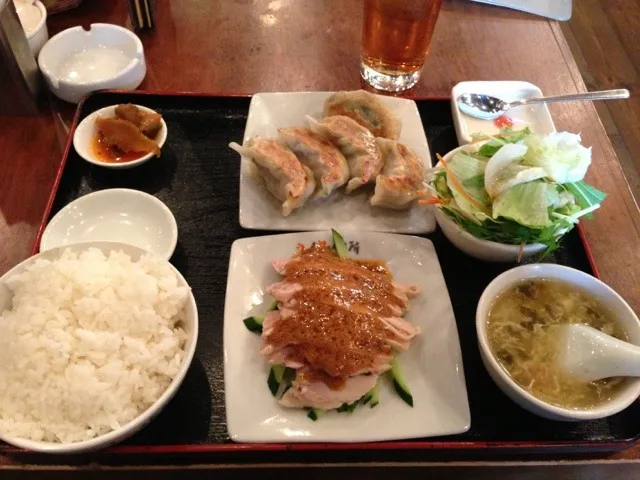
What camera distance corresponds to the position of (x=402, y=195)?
71.4 inches

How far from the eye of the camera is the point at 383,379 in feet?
4.96

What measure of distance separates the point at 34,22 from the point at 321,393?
2.03 meters

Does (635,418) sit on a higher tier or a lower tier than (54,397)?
lower

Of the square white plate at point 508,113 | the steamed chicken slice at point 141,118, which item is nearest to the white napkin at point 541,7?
the square white plate at point 508,113

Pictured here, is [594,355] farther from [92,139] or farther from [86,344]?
[92,139]

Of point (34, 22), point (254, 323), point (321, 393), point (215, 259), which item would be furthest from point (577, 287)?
point (34, 22)

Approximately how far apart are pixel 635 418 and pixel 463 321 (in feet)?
1.78

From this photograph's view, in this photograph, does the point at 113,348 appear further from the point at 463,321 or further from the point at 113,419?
the point at 463,321

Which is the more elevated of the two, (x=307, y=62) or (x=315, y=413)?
(x=307, y=62)

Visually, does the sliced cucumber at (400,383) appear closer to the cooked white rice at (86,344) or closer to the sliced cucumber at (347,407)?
the sliced cucumber at (347,407)

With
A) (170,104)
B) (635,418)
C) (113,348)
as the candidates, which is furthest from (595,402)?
(170,104)

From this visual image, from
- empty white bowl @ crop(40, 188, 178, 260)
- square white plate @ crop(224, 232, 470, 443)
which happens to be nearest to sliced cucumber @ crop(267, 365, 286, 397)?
square white plate @ crop(224, 232, 470, 443)

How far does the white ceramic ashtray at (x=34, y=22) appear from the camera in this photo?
2.20 m

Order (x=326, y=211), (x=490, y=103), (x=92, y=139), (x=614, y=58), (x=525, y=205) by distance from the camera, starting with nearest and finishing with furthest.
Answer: (x=525, y=205)
(x=326, y=211)
(x=92, y=139)
(x=490, y=103)
(x=614, y=58)
